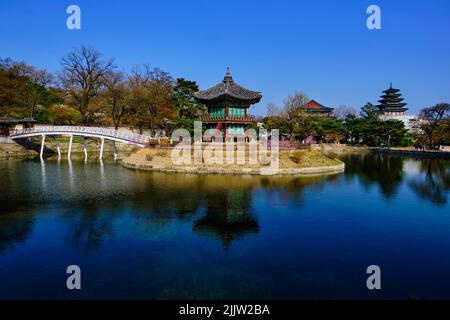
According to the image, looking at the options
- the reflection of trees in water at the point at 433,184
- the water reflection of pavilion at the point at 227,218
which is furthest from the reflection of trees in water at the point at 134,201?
the reflection of trees in water at the point at 433,184

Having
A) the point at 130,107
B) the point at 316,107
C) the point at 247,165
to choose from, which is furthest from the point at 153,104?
the point at 316,107

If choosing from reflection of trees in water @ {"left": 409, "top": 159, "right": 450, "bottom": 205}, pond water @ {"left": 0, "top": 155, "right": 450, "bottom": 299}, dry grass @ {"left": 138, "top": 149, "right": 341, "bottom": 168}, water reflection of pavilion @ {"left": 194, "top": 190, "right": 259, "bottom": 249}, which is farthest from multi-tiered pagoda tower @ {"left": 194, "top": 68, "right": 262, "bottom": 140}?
reflection of trees in water @ {"left": 409, "top": 159, "right": 450, "bottom": 205}

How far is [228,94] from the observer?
39.1 meters

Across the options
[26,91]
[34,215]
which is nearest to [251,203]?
[34,215]

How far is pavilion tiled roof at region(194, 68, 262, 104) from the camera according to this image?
3969cm

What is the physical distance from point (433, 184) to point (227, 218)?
22.9m

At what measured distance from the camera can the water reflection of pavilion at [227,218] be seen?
15545 mm

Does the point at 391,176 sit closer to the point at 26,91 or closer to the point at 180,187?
the point at 180,187

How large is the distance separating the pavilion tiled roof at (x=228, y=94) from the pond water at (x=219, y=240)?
15771 mm

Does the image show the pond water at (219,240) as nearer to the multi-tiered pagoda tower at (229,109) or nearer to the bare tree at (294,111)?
the multi-tiered pagoda tower at (229,109)

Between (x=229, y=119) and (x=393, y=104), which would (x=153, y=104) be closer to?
(x=229, y=119)

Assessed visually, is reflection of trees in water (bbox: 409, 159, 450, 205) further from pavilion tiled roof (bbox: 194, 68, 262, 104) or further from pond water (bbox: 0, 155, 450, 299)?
pavilion tiled roof (bbox: 194, 68, 262, 104)

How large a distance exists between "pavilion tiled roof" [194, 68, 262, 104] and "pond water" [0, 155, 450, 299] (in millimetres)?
15771

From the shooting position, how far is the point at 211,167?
111 ft
